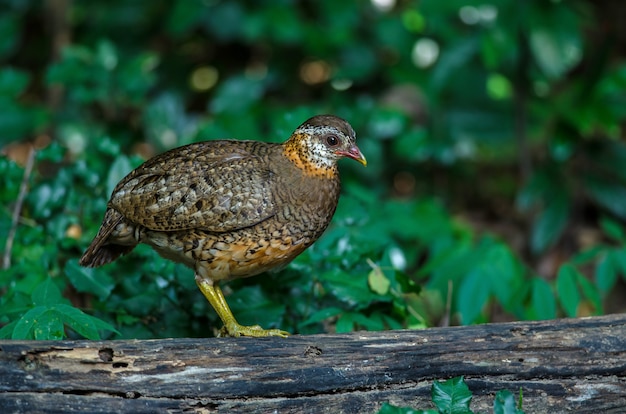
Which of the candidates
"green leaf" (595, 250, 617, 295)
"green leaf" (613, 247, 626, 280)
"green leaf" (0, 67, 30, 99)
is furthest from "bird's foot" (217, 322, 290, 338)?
"green leaf" (0, 67, 30, 99)

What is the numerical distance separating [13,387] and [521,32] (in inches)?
215

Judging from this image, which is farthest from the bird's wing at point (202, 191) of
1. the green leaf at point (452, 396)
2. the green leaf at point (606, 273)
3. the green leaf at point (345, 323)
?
the green leaf at point (606, 273)

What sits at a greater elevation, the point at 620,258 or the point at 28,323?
the point at 620,258

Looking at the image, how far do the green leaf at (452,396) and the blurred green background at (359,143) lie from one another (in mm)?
1009

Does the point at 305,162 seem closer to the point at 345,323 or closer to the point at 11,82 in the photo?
the point at 345,323

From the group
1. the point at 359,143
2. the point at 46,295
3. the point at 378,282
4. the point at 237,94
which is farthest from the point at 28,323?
the point at 237,94

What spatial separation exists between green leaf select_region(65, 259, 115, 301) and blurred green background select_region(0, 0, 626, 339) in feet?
0.05

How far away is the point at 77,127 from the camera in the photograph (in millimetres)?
8469

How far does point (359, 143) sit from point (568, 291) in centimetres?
335

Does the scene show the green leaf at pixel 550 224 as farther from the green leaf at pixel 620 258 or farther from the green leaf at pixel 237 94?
the green leaf at pixel 237 94

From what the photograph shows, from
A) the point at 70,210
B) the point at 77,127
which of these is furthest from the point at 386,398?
the point at 77,127

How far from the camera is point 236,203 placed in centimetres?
419

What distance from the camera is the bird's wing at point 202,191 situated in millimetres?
4188

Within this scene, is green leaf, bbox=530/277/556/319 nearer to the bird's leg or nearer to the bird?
the bird
